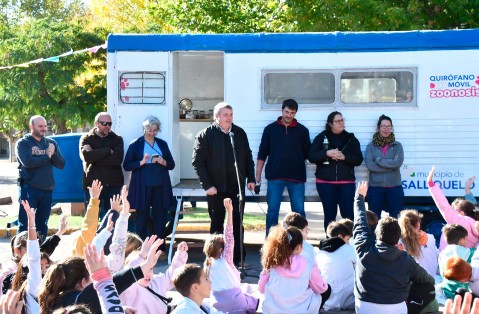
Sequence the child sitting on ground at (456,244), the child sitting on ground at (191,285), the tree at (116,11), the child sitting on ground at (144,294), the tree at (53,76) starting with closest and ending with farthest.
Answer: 1. the child sitting on ground at (191,285)
2. the child sitting on ground at (144,294)
3. the child sitting on ground at (456,244)
4. the tree at (53,76)
5. the tree at (116,11)

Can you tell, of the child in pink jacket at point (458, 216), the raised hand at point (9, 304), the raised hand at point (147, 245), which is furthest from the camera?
the child in pink jacket at point (458, 216)

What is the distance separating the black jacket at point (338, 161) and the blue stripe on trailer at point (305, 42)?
1175 millimetres

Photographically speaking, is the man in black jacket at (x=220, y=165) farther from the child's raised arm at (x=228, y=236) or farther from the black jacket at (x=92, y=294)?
the black jacket at (x=92, y=294)

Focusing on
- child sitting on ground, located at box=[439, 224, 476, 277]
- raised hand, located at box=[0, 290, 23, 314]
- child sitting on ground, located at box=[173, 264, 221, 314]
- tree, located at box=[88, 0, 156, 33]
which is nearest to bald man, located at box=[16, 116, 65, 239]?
child sitting on ground, located at box=[439, 224, 476, 277]

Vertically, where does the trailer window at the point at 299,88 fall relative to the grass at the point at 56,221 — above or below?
above

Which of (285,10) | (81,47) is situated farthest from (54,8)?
(285,10)

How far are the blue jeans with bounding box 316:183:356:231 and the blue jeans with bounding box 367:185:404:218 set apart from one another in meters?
0.27

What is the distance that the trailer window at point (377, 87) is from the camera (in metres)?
11.5

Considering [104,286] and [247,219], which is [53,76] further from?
[104,286]

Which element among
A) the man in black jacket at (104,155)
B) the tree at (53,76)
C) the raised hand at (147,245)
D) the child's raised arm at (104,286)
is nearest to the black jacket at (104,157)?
the man in black jacket at (104,155)

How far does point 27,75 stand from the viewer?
2519cm

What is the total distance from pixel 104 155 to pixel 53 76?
14273mm

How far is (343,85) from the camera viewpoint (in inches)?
455

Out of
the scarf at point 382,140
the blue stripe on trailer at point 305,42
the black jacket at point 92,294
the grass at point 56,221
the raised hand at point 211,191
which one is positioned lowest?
the grass at point 56,221
